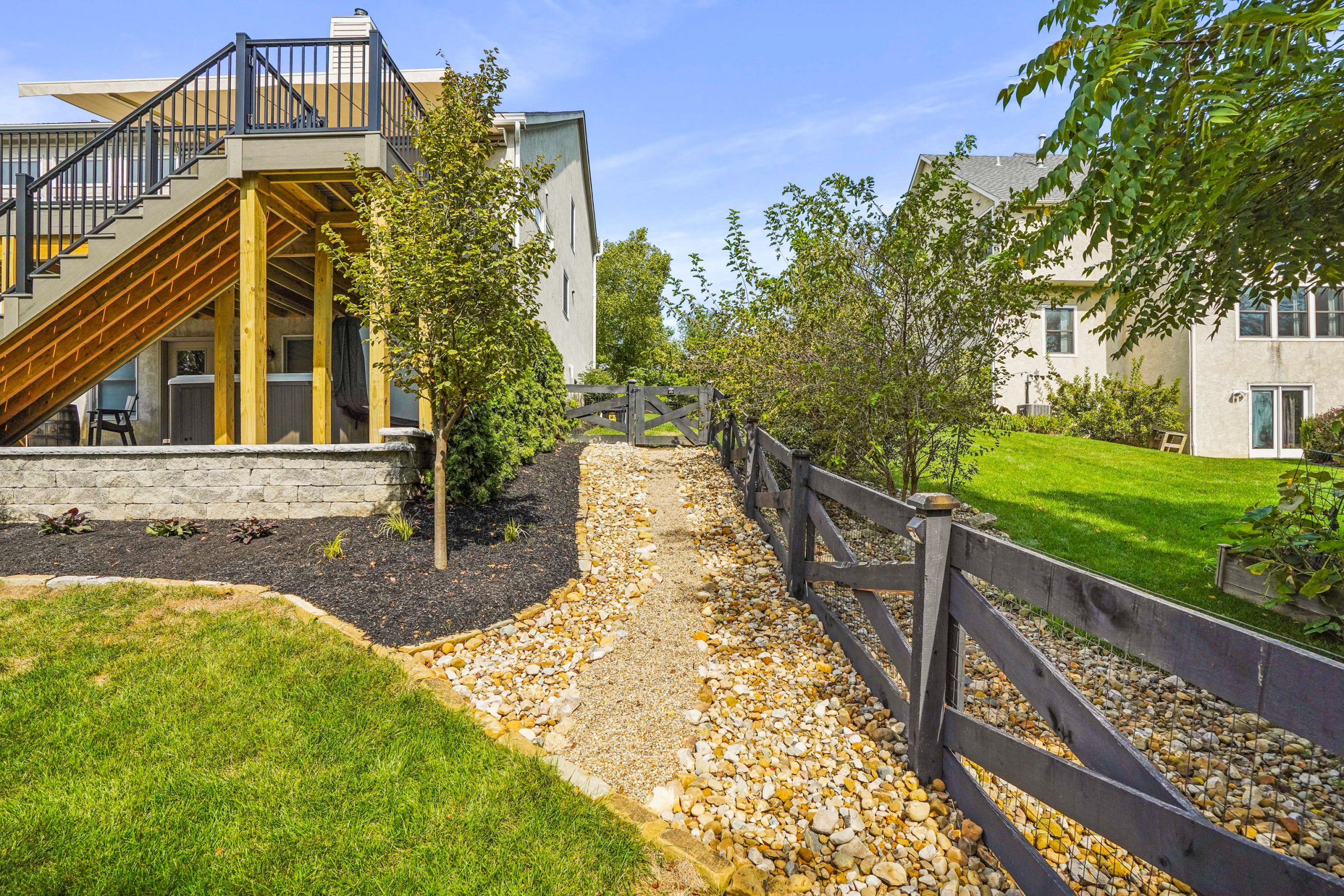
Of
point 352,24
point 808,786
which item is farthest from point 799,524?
point 352,24

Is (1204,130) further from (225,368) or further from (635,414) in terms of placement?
(225,368)

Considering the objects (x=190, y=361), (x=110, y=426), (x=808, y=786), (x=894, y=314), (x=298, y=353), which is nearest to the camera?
(x=808, y=786)

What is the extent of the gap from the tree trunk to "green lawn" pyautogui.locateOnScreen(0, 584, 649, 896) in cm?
150

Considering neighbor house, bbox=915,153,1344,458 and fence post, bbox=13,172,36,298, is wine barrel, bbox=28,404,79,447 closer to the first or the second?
fence post, bbox=13,172,36,298

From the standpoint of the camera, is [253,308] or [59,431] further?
[59,431]

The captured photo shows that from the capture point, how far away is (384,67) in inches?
306

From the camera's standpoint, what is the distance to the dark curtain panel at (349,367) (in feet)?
32.0

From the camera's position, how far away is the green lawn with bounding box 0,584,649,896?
229 centimetres

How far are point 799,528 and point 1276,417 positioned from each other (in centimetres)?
1867

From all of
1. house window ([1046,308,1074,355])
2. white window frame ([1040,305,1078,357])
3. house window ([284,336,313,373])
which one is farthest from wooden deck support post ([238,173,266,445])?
house window ([1046,308,1074,355])

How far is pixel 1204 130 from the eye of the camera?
10.9 feet

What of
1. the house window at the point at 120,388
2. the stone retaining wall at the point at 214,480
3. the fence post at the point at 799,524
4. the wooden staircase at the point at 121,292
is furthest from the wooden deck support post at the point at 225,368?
the fence post at the point at 799,524

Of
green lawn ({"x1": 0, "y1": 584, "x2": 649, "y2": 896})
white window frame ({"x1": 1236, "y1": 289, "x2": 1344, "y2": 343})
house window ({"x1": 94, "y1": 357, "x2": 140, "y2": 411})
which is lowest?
green lawn ({"x1": 0, "y1": 584, "x2": 649, "y2": 896})

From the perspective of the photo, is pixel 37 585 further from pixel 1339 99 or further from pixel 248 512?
pixel 1339 99
